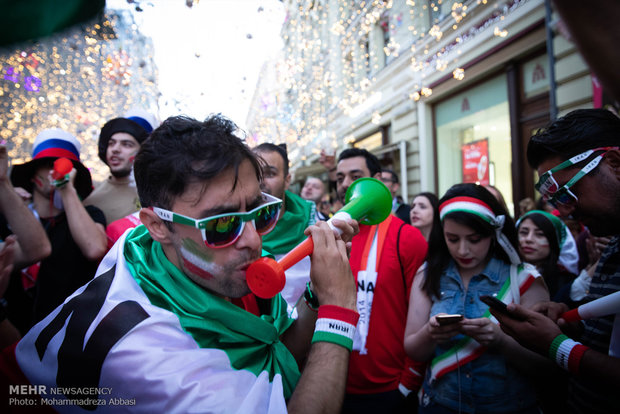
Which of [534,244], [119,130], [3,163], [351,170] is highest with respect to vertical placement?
[119,130]

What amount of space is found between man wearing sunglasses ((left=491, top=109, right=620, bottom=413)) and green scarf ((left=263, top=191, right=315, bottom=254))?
5.00ft

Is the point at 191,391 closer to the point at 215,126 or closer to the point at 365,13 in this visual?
the point at 215,126

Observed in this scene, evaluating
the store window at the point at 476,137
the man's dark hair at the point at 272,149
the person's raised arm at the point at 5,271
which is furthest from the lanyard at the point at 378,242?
the store window at the point at 476,137

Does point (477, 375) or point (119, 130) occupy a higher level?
point (119, 130)

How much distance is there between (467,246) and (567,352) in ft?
2.58

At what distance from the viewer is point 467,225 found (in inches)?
86.4

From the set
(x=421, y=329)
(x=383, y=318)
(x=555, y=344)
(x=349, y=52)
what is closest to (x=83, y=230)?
(x=383, y=318)

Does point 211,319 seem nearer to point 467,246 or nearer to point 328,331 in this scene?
point 328,331

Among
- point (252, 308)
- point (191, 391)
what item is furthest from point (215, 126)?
point (191, 391)

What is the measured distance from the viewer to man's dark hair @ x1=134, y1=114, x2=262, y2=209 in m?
1.32

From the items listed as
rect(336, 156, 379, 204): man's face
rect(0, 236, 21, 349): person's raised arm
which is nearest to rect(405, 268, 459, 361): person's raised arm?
rect(336, 156, 379, 204): man's face

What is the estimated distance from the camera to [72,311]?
48.6 inches

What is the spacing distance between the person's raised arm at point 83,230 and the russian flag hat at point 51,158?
479 millimetres

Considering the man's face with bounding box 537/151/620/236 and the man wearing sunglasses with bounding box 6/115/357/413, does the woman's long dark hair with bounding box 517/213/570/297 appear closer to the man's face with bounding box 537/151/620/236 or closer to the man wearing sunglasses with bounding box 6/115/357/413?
the man's face with bounding box 537/151/620/236
